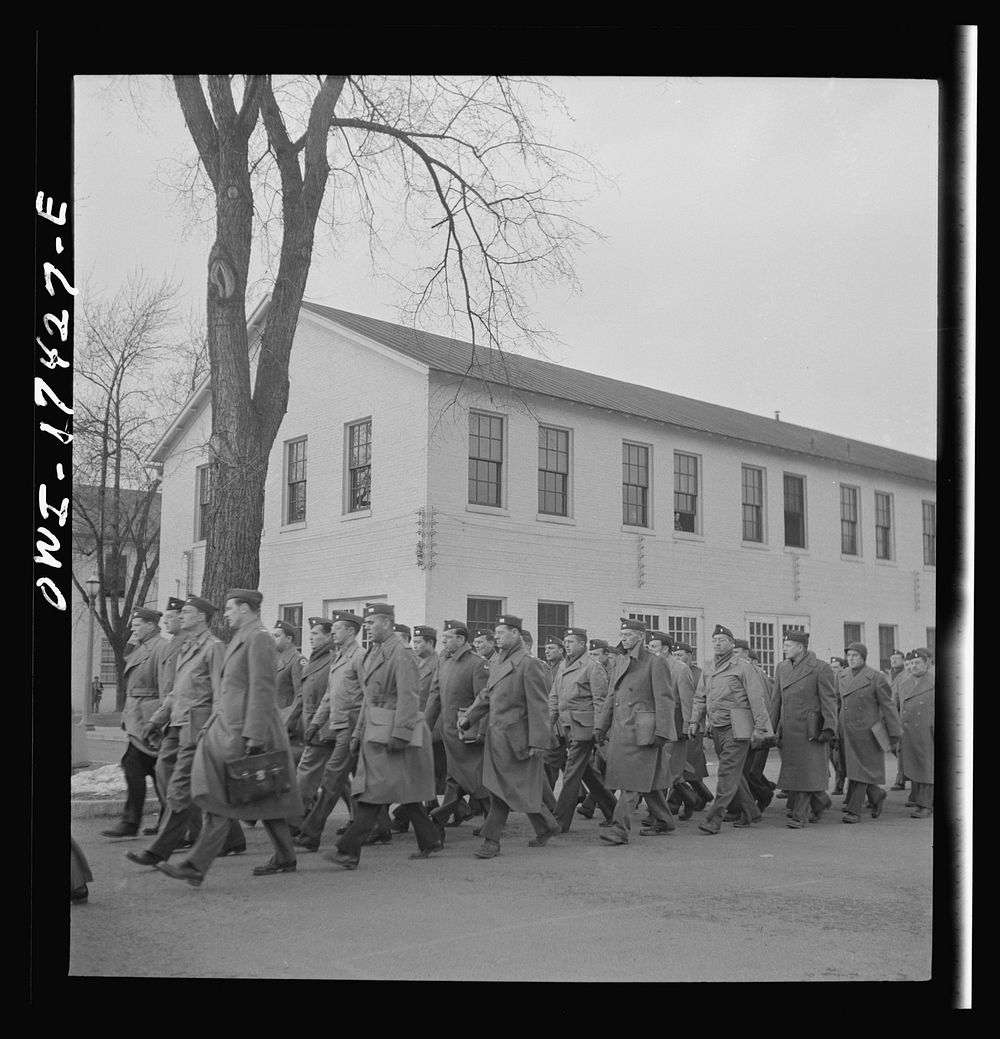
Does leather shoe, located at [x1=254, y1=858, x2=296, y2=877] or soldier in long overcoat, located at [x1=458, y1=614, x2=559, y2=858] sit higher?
soldier in long overcoat, located at [x1=458, y1=614, x2=559, y2=858]

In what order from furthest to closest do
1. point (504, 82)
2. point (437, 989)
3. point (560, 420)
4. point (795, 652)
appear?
point (795, 652) → point (560, 420) → point (504, 82) → point (437, 989)

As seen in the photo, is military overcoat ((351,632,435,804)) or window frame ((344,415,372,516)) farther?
military overcoat ((351,632,435,804))

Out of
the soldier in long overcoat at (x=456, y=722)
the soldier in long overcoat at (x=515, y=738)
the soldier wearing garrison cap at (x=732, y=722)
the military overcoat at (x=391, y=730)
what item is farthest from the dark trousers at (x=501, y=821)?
the soldier wearing garrison cap at (x=732, y=722)

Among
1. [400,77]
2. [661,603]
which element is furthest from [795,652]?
[400,77]

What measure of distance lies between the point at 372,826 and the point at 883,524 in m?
3.72

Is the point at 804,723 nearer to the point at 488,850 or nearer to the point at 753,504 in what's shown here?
the point at 753,504

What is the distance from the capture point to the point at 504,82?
684 centimetres

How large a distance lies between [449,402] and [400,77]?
1.93m

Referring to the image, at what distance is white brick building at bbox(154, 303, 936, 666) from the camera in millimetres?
7020

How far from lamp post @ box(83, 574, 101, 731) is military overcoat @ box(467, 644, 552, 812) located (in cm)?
260

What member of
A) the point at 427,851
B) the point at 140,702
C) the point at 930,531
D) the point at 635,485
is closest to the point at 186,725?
the point at 140,702

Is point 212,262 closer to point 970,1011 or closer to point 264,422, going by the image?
point 264,422

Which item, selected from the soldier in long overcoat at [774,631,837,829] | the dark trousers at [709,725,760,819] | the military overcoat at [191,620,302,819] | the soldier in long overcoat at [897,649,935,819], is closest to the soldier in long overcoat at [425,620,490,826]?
the military overcoat at [191,620,302,819]

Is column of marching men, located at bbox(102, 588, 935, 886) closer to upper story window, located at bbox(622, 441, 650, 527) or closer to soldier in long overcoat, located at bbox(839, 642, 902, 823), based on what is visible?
soldier in long overcoat, located at bbox(839, 642, 902, 823)
